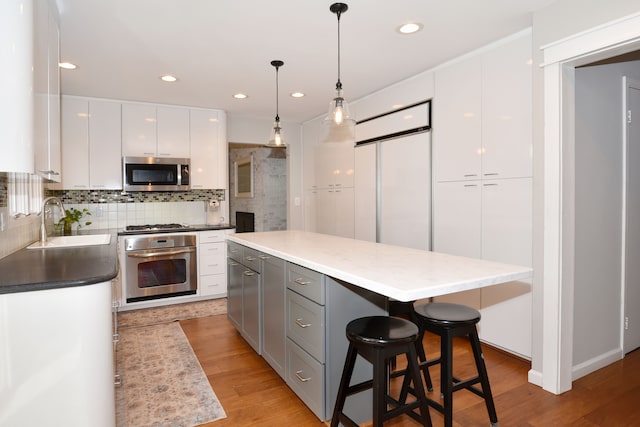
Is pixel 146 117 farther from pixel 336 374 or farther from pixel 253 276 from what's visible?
pixel 336 374

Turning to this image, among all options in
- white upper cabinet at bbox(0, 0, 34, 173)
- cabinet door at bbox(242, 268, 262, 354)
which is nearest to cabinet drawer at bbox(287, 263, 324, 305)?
cabinet door at bbox(242, 268, 262, 354)

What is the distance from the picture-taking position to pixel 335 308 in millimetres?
1966

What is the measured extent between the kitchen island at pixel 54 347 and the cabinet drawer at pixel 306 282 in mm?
934

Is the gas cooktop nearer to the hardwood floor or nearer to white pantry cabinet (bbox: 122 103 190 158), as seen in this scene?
white pantry cabinet (bbox: 122 103 190 158)

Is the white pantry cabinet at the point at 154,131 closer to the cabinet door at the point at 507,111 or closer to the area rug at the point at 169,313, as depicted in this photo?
the area rug at the point at 169,313

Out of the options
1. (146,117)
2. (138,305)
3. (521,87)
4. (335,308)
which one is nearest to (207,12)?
(335,308)

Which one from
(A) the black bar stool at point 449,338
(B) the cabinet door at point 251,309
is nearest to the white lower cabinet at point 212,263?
(B) the cabinet door at point 251,309

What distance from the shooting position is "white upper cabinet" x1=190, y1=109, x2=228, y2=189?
485 centimetres

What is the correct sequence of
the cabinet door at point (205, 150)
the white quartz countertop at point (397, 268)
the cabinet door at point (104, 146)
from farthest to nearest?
the cabinet door at point (205, 150), the cabinet door at point (104, 146), the white quartz countertop at point (397, 268)

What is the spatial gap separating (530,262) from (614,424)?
104 cm

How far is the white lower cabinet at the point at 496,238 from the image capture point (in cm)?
277

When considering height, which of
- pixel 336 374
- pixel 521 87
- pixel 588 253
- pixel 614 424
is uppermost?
pixel 521 87

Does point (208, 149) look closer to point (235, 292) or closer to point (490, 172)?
point (235, 292)

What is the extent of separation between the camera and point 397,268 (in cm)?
185
